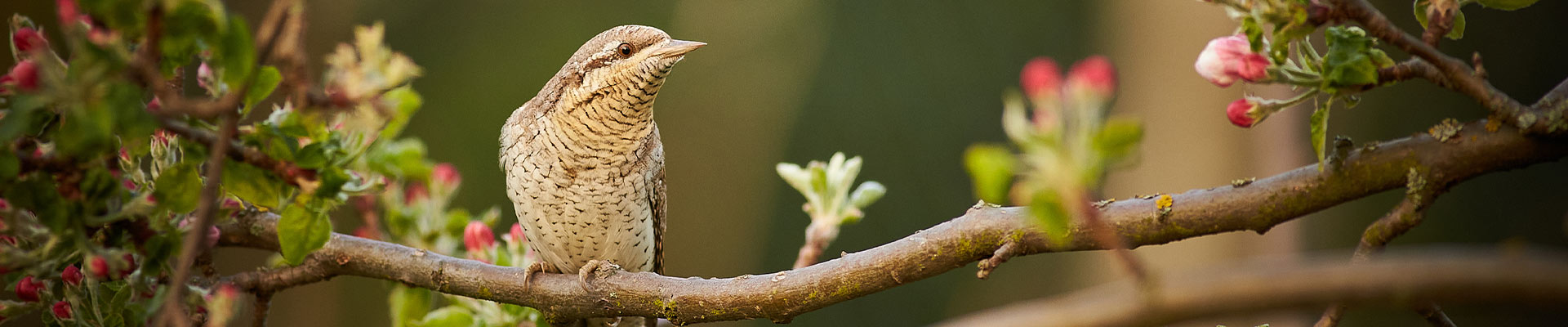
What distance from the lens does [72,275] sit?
1.09 meters

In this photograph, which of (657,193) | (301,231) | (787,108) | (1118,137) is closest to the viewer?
(1118,137)

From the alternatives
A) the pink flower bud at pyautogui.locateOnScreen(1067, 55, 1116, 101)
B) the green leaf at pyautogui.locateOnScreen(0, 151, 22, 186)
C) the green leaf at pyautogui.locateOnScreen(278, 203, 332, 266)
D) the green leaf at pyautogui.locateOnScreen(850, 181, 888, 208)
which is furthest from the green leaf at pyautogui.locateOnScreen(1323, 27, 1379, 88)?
the green leaf at pyautogui.locateOnScreen(0, 151, 22, 186)

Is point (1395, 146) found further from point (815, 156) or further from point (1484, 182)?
point (815, 156)

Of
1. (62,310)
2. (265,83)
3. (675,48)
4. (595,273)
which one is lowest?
(62,310)

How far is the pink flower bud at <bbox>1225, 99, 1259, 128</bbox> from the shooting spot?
1.00 metres

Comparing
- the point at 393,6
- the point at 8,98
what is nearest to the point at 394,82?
the point at 8,98

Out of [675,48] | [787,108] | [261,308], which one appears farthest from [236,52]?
[787,108]

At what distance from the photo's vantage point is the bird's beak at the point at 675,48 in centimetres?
166

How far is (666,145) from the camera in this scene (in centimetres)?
492

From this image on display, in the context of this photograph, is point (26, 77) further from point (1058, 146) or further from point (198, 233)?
point (1058, 146)

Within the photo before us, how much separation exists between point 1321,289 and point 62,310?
4.59 feet

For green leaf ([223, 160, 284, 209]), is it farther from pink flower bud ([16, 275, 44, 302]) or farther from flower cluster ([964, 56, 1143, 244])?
flower cluster ([964, 56, 1143, 244])

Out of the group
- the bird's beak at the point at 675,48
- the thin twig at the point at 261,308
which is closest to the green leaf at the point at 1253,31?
the bird's beak at the point at 675,48

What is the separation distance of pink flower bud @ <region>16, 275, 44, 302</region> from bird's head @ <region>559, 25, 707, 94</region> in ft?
3.05
